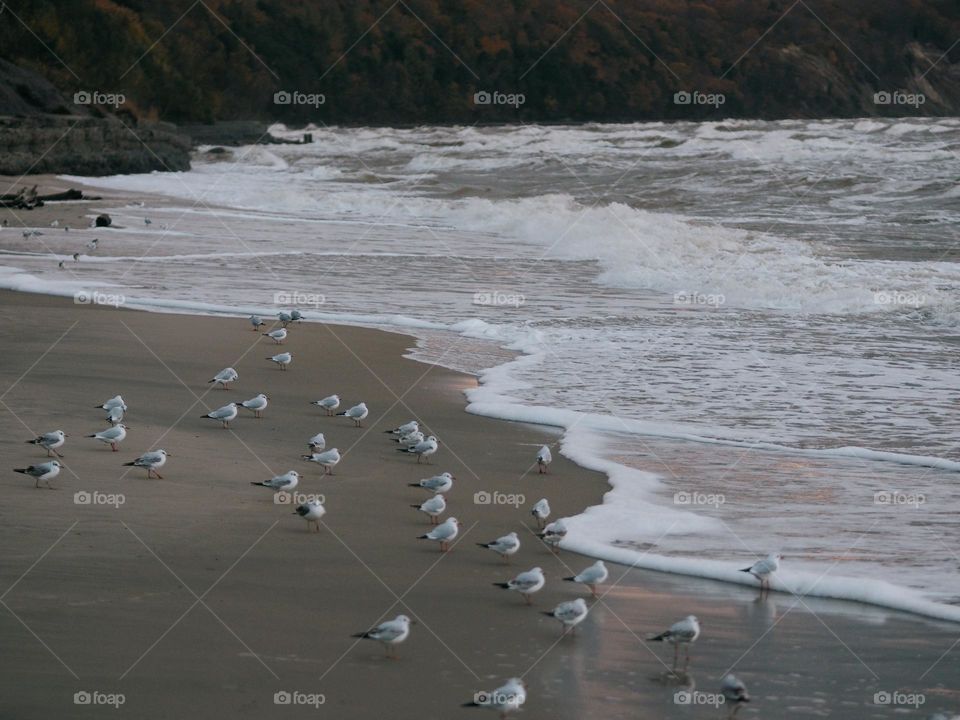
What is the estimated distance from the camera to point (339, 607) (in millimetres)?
5309

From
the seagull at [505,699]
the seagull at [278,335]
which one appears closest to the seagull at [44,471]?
the seagull at [505,699]

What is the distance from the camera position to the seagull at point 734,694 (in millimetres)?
4449

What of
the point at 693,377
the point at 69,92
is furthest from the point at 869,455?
the point at 69,92

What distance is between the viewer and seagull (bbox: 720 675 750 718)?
14.6 ft

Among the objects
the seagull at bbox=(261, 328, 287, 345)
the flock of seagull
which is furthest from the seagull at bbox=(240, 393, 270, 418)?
the seagull at bbox=(261, 328, 287, 345)

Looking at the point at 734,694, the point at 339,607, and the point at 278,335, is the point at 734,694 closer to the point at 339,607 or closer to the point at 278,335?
the point at 339,607

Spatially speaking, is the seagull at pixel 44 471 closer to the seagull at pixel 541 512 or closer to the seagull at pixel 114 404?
the seagull at pixel 114 404

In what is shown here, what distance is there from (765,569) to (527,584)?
3.27 ft

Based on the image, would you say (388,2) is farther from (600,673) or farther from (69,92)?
(600,673)

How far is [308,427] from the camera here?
864cm

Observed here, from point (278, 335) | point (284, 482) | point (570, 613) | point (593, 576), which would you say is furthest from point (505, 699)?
point (278, 335)

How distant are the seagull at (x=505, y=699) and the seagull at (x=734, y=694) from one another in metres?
0.64

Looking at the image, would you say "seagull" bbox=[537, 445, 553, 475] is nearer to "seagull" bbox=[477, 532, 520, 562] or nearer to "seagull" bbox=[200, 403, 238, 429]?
"seagull" bbox=[477, 532, 520, 562]

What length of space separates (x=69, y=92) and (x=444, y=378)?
128ft
